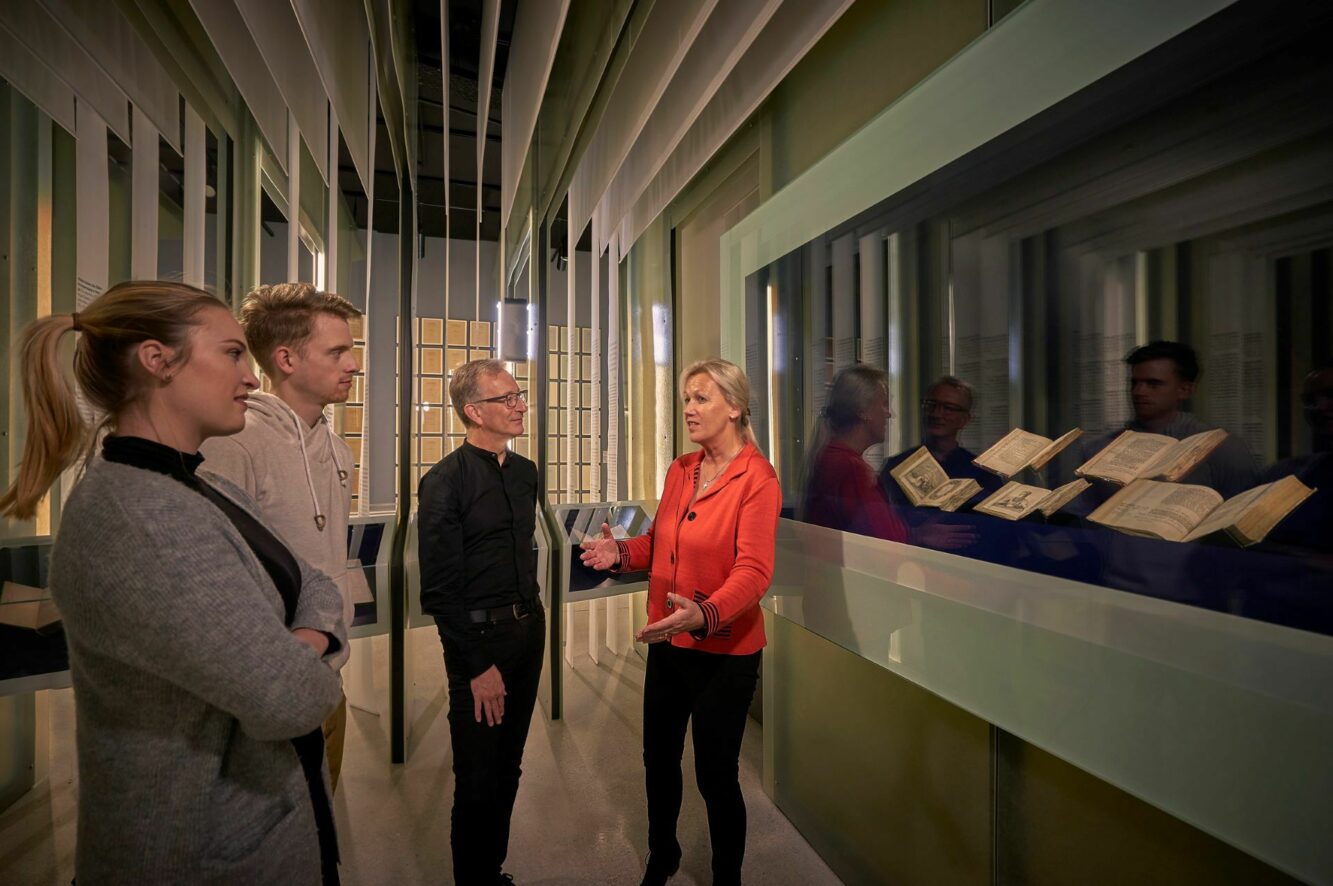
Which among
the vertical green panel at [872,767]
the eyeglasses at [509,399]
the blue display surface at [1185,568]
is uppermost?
the eyeglasses at [509,399]

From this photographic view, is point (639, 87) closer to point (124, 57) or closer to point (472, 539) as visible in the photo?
point (124, 57)

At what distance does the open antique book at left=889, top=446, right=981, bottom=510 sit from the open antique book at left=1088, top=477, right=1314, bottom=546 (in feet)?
0.94

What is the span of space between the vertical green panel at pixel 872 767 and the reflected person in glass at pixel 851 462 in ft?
1.89

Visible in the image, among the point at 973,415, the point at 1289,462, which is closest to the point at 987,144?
the point at 973,415

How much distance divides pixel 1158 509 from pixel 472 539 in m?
1.61

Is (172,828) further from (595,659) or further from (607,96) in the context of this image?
(595,659)

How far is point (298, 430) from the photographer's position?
133 cm

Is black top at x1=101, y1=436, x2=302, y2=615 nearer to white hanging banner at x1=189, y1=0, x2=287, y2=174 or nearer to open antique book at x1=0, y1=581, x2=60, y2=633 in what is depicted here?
open antique book at x1=0, y1=581, x2=60, y2=633

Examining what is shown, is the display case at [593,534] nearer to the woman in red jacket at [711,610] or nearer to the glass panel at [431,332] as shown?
the woman in red jacket at [711,610]

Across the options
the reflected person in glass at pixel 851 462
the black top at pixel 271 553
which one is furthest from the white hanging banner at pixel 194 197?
the reflected person in glass at pixel 851 462

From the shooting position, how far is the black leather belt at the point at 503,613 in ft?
5.72

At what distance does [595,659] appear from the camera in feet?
13.5

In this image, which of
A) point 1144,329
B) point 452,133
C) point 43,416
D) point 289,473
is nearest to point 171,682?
point 43,416

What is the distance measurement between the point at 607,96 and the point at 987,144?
1.78 metres
